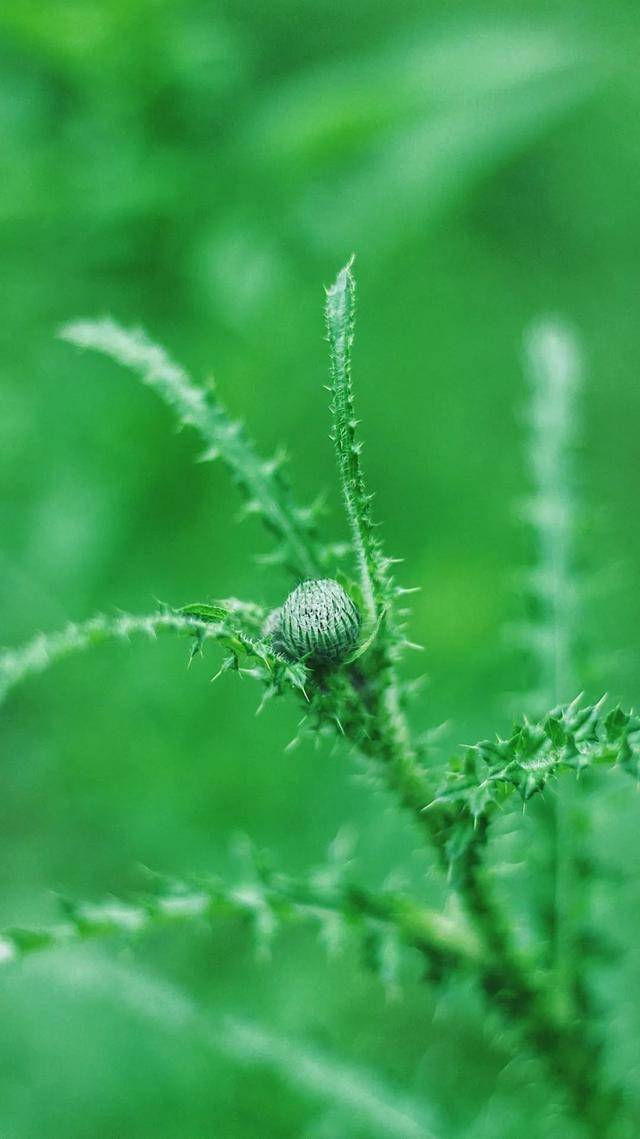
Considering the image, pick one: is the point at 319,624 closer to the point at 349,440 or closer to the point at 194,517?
the point at 349,440

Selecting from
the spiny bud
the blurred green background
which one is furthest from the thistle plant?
the blurred green background

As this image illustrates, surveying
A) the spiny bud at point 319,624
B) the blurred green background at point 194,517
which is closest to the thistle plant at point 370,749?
the spiny bud at point 319,624

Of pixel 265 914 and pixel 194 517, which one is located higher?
pixel 194 517

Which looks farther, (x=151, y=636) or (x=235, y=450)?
(x=235, y=450)

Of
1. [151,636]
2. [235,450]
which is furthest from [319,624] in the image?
[235,450]

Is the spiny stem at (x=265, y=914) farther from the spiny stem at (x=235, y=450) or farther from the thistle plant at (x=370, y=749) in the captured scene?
the spiny stem at (x=235, y=450)

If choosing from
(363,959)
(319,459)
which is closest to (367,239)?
(319,459)
